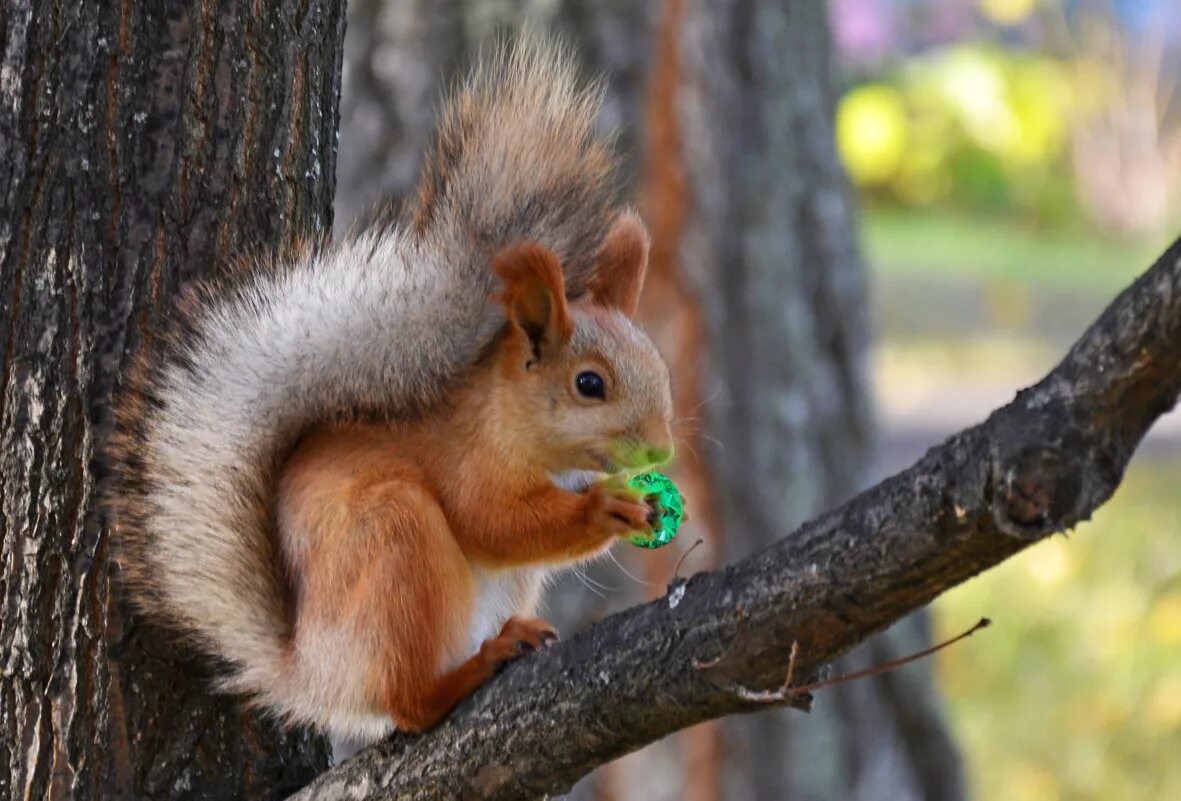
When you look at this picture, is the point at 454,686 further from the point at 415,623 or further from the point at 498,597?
the point at 498,597

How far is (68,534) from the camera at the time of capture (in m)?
1.26

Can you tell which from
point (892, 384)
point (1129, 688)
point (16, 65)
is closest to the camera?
Answer: point (16, 65)

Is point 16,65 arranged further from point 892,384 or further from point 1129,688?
point 892,384

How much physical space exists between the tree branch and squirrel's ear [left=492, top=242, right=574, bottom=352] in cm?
32

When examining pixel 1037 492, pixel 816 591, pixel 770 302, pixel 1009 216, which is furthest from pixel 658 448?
pixel 1009 216

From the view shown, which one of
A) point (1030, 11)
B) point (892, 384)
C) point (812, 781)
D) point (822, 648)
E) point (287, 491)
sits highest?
point (822, 648)

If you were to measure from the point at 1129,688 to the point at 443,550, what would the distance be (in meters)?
2.85

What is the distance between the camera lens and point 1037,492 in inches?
32.8

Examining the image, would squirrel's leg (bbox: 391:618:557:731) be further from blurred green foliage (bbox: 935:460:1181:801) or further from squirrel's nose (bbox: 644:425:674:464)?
blurred green foliage (bbox: 935:460:1181:801)

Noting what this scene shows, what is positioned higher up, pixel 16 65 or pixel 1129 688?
pixel 16 65

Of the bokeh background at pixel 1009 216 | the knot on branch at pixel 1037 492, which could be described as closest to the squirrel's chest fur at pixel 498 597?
the knot on branch at pixel 1037 492

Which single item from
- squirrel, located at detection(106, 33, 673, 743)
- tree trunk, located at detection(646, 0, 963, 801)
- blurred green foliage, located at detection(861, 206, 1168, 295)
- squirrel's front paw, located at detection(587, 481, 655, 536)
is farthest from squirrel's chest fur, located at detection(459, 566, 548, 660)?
blurred green foliage, located at detection(861, 206, 1168, 295)

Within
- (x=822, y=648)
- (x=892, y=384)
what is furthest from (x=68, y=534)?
(x=892, y=384)

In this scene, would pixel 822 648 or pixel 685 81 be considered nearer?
pixel 822 648
